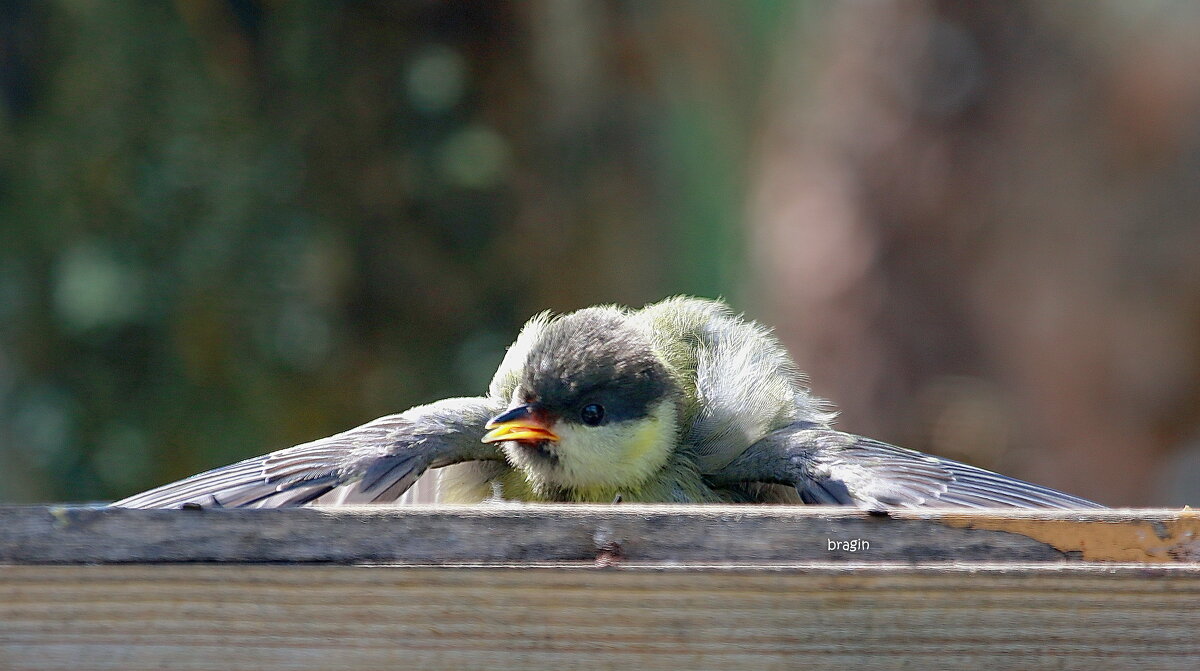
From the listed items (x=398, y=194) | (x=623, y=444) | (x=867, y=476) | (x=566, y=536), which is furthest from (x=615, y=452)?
(x=398, y=194)

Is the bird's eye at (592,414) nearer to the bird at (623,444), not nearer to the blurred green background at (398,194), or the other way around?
the bird at (623,444)

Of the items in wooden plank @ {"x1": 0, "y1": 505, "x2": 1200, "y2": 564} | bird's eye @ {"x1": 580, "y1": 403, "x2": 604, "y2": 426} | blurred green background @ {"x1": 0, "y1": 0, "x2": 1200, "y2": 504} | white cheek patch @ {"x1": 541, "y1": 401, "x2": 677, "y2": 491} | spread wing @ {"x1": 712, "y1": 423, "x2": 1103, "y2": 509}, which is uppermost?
blurred green background @ {"x1": 0, "y1": 0, "x2": 1200, "y2": 504}

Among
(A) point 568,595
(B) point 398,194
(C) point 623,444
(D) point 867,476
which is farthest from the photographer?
(B) point 398,194

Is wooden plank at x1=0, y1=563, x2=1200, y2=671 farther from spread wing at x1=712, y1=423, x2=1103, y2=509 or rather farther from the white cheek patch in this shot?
the white cheek patch

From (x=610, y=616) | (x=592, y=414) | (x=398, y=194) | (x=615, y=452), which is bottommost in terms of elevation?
(x=610, y=616)

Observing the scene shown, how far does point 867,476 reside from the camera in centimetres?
224

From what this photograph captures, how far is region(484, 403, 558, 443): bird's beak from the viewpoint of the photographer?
8.13 ft

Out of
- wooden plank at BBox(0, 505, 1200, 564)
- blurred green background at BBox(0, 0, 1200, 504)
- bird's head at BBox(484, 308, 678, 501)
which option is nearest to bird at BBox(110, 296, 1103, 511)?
bird's head at BBox(484, 308, 678, 501)

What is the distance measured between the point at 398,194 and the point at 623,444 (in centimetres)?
202

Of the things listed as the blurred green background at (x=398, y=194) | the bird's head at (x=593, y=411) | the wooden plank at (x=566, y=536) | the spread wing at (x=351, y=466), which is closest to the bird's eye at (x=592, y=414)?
the bird's head at (x=593, y=411)

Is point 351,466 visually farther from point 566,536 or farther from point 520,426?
point 566,536

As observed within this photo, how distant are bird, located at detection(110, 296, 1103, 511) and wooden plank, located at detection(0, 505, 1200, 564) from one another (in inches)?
32.7

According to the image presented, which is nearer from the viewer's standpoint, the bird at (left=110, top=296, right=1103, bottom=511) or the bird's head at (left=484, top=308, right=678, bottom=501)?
the bird at (left=110, top=296, right=1103, bottom=511)

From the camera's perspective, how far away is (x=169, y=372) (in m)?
4.27
